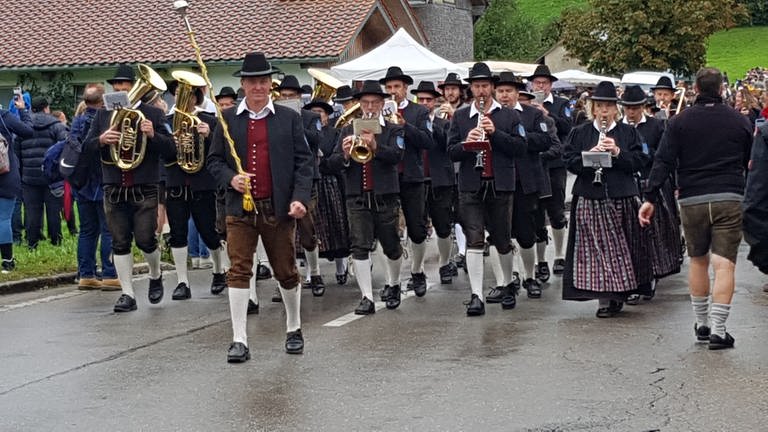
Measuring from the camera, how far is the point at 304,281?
1351 centimetres

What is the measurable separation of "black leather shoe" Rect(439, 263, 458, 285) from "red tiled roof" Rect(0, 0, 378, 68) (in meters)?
17.1

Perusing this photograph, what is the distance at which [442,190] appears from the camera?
13398mm

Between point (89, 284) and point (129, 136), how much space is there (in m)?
A: 2.51

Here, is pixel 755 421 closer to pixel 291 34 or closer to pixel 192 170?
pixel 192 170

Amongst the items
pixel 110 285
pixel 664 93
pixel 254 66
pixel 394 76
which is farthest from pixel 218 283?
pixel 664 93

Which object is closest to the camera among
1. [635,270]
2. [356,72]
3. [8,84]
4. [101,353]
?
[101,353]

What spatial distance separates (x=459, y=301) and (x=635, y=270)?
1742mm

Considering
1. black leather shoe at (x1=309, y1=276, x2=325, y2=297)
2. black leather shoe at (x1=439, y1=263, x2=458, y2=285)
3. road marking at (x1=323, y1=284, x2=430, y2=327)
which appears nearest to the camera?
road marking at (x1=323, y1=284, x2=430, y2=327)

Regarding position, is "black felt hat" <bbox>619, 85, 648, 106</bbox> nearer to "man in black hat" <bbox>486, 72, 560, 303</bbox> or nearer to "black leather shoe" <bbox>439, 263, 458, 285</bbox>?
"man in black hat" <bbox>486, 72, 560, 303</bbox>

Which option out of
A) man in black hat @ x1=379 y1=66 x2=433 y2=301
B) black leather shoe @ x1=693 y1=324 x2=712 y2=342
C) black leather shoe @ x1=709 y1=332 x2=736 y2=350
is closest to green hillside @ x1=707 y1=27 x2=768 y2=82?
man in black hat @ x1=379 y1=66 x2=433 y2=301

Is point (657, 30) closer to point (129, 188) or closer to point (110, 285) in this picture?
point (110, 285)

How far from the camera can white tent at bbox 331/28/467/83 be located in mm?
21844

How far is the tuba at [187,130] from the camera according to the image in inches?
472

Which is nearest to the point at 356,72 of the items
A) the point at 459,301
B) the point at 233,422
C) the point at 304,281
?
the point at 304,281
